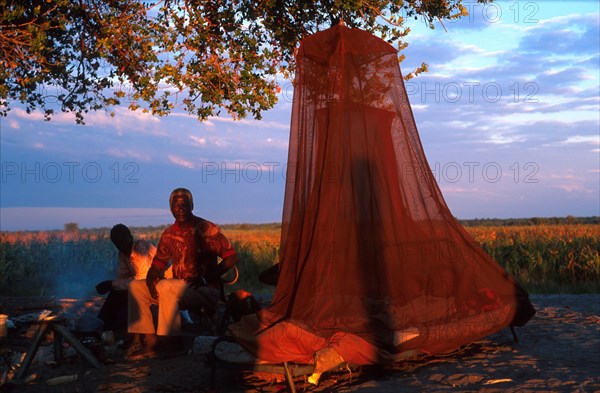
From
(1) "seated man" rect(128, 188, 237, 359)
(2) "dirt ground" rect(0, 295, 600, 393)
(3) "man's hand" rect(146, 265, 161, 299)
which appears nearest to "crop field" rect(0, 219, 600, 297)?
(2) "dirt ground" rect(0, 295, 600, 393)

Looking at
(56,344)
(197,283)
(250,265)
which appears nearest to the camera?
(56,344)

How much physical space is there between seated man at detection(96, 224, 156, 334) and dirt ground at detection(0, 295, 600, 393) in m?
0.80

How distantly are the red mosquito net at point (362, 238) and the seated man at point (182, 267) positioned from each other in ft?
5.32

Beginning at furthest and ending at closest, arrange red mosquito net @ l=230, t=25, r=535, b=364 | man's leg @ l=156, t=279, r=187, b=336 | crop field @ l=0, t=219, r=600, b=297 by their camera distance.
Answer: crop field @ l=0, t=219, r=600, b=297
man's leg @ l=156, t=279, r=187, b=336
red mosquito net @ l=230, t=25, r=535, b=364

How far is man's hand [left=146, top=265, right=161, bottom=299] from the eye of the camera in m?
7.69

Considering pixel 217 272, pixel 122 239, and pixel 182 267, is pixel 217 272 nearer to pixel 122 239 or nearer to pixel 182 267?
pixel 182 267

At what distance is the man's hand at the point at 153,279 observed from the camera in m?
7.69

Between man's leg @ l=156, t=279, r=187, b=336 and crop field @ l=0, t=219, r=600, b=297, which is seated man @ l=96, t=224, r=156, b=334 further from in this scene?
crop field @ l=0, t=219, r=600, b=297

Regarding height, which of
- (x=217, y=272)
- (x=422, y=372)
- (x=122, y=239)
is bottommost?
(x=422, y=372)

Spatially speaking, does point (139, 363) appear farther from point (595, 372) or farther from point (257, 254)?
point (257, 254)

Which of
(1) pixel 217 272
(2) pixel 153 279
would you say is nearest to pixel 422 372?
(1) pixel 217 272

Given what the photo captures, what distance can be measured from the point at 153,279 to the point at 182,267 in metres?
0.35

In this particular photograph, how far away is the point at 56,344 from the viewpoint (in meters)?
7.59

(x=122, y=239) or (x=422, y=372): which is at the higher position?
(x=122, y=239)
